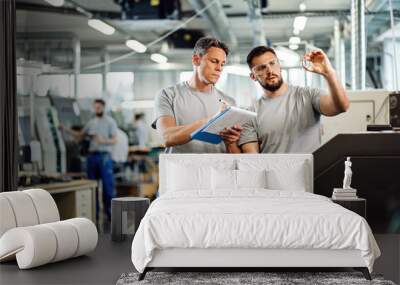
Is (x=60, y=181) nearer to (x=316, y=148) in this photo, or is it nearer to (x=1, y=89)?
(x=1, y=89)

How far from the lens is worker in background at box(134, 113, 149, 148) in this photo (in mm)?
7625

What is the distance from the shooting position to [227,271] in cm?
486

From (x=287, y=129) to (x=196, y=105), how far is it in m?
0.89

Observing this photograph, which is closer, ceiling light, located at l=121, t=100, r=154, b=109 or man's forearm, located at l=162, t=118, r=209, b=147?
man's forearm, located at l=162, t=118, r=209, b=147

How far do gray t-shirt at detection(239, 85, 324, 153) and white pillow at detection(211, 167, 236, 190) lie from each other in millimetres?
655

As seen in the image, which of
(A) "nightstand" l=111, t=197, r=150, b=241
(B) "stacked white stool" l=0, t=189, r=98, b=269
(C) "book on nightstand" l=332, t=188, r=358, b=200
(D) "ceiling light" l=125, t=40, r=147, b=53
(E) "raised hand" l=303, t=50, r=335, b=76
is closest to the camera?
(B) "stacked white stool" l=0, t=189, r=98, b=269

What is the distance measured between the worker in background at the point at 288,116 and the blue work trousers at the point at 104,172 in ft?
6.17

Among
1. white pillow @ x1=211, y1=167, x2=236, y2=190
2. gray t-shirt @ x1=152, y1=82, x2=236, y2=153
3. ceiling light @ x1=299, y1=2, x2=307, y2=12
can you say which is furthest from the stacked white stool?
ceiling light @ x1=299, y1=2, x2=307, y2=12

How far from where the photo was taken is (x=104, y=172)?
7.96 meters

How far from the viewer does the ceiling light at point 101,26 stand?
784 centimetres

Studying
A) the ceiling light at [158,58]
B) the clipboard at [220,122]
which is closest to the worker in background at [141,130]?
the ceiling light at [158,58]

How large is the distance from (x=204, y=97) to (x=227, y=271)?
2374mm

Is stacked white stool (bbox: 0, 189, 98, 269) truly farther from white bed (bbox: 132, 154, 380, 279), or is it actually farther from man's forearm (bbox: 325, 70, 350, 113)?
man's forearm (bbox: 325, 70, 350, 113)

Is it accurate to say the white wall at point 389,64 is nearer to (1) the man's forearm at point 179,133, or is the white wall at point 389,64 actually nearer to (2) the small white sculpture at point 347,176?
(2) the small white sculpture at point 347,176
